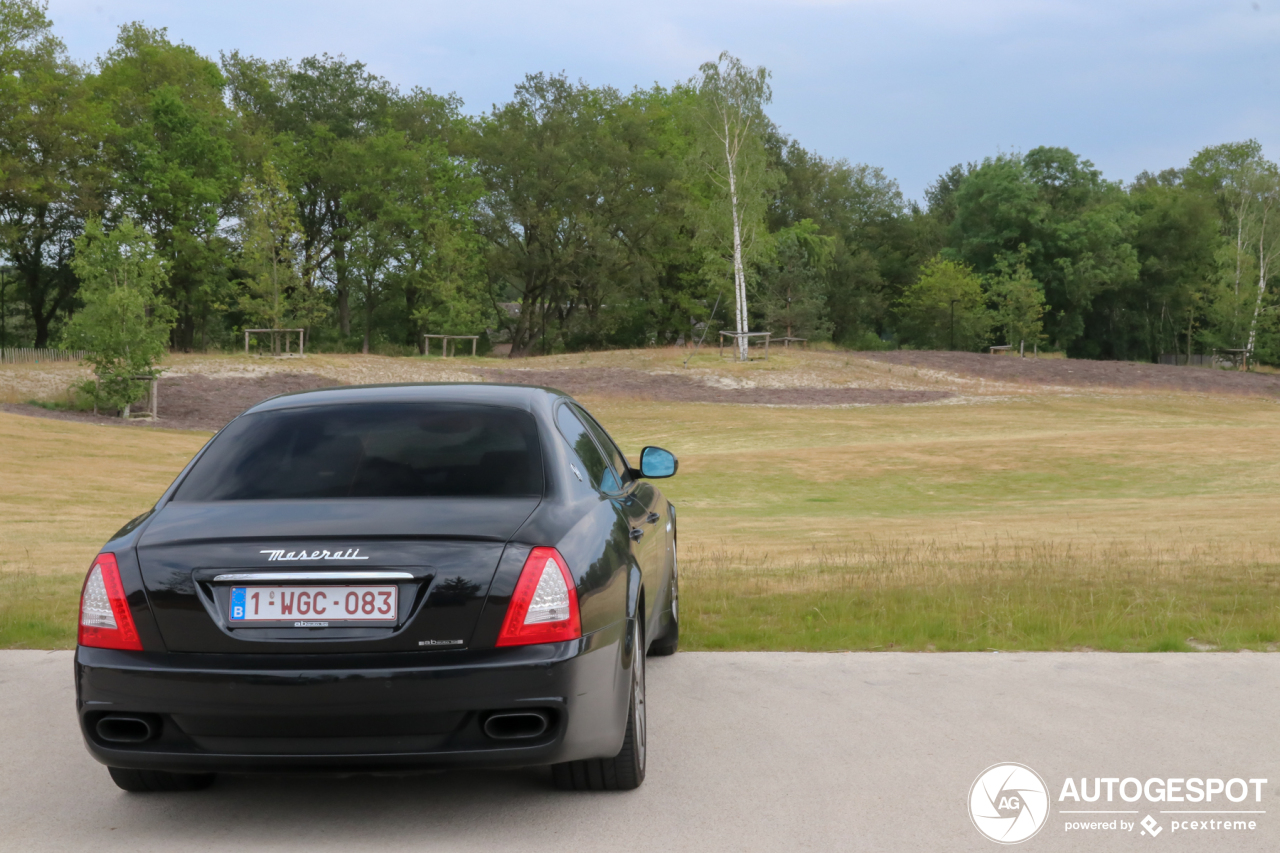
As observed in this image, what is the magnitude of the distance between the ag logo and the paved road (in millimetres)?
56

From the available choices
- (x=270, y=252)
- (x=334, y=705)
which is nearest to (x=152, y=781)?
(x=334, y=705)

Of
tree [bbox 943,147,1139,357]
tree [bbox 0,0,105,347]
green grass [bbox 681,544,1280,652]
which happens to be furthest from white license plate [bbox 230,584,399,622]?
tree [bbox 943,147,1139,357]

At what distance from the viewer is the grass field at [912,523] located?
793 centimetres

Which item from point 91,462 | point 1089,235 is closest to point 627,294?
point 1089,235

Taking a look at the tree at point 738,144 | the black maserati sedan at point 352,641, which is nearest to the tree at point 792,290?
the tree at point 738,144

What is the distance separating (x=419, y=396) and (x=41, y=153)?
6371 centimetres

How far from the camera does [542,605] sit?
3947 mm

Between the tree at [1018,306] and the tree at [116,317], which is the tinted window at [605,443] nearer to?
the tree at [116,317]

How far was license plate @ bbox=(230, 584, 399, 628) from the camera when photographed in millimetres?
3869

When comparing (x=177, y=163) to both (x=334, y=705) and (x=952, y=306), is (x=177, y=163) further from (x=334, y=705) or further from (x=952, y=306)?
(x=334, y=705)

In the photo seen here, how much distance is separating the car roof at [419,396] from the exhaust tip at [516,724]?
1.51 m

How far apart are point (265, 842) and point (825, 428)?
33.3 metres

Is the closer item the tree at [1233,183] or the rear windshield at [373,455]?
the rear windshield at [373,455]

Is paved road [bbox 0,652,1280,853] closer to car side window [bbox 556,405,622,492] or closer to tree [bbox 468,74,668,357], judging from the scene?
car side window [bbox 556,405,622,492]
